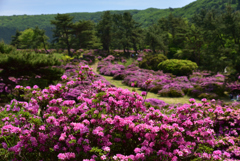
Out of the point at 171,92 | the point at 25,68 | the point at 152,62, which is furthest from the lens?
the point at 152,62

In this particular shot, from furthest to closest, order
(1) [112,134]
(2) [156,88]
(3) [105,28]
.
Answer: (3) [105,28]
(2) [156,88]
(1) [112,134]

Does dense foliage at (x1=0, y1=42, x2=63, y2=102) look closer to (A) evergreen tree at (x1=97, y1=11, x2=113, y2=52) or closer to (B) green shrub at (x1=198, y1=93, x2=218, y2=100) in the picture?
(B) green shrub at (x1=198, y1=93, x2=218, y2=100)

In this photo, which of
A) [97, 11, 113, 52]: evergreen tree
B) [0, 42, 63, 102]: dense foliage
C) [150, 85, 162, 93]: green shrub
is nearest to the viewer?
[0, 42, 63, 102]: dense foliage

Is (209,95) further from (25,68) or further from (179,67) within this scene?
(25,68)

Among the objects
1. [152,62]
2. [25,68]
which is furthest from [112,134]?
[152,62]

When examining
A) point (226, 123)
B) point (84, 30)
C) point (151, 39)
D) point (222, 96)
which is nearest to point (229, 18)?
point (222, 96)

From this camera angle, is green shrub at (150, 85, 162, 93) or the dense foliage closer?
the dense foliage

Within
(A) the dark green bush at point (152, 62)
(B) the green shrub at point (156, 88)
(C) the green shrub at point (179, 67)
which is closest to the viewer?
(B) the green shrub at point (156, 88)

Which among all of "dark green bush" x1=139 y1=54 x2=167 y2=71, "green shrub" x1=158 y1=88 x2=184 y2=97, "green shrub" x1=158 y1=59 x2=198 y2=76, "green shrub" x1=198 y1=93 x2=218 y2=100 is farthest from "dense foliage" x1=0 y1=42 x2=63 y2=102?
"dark green bush" x1=139 y1=54 x2=167 y2=71

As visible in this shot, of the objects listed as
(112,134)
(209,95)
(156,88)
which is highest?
(112,134)

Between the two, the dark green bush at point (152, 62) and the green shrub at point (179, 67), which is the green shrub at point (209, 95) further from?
the dark green bush at point (152, 62)

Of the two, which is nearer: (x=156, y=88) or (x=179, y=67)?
(x=156, y=88)

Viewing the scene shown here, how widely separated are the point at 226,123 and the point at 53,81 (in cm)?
1031

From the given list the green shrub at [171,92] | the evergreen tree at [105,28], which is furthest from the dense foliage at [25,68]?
the evergreen tree at [105,28]
